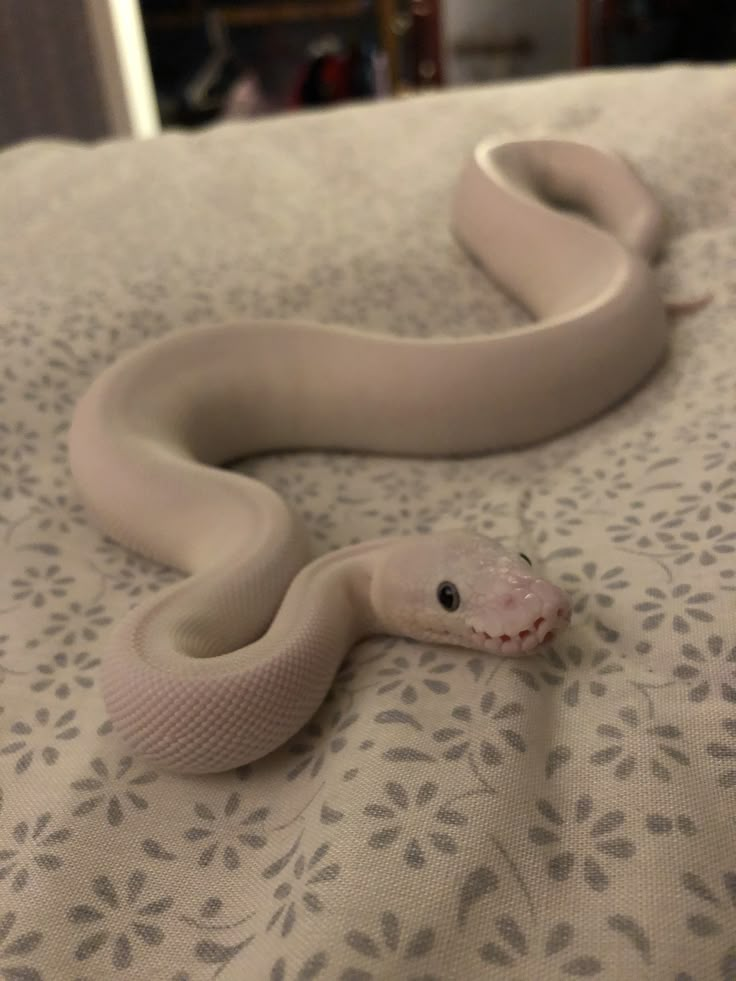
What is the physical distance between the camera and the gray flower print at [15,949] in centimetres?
49

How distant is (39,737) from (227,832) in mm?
190

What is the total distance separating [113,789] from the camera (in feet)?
1.98

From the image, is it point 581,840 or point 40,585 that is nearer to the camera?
point 581,840

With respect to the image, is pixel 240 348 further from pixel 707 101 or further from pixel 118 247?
pixel 707 101

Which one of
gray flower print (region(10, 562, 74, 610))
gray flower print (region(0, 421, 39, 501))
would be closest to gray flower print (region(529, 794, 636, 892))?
gray flower print (region(10, 562, 74, 610))

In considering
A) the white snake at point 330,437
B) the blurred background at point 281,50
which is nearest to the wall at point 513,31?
the blurred background at point 281,50

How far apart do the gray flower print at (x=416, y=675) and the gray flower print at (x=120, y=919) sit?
0.23m

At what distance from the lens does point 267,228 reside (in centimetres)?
141

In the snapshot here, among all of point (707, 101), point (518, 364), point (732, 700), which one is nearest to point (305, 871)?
point (732, 700)

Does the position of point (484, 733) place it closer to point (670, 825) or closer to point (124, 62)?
point (670, 825)

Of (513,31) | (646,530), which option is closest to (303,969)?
(646,530)

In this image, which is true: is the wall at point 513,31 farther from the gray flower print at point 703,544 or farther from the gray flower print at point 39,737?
the gray flower print at point 39,737

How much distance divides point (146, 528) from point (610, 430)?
1.93 feet

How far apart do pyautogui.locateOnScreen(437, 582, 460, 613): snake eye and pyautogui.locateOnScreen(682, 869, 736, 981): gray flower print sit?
28 cm
